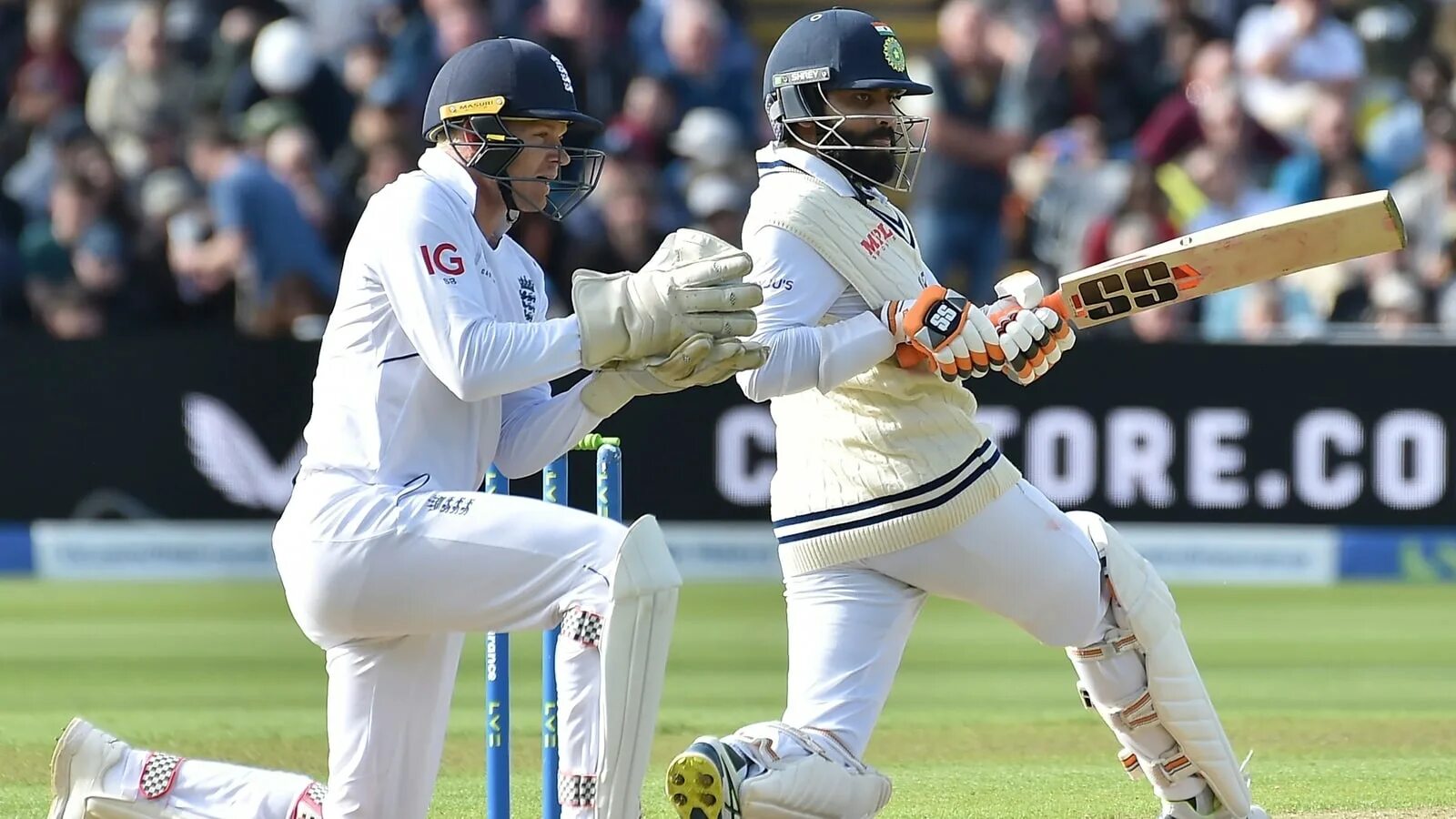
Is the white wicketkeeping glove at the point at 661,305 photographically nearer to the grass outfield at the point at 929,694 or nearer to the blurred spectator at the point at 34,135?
the grass outfield at the point at 929,694

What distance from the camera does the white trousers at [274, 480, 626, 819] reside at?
354cm

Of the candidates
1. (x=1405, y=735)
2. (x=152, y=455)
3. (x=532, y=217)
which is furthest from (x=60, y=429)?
(x=1405, y=735)

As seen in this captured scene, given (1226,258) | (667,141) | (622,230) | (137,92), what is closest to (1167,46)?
(667,141)

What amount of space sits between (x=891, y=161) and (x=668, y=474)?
5.01m

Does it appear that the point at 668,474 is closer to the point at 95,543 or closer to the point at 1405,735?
the point at 95,543

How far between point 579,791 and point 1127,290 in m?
1.65

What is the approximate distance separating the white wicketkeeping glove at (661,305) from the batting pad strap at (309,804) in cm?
99

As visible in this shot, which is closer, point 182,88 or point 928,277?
point 928,277

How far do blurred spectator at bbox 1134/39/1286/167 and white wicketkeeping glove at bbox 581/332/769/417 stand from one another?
7819 millimetres

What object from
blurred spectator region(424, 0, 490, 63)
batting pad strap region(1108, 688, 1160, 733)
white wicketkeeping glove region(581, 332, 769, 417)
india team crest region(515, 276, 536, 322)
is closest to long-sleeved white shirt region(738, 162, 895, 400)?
white wicketkeeping glove region(581, 332, 769, 417)

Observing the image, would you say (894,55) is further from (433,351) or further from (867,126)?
(433,351)

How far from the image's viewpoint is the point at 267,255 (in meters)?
10.5

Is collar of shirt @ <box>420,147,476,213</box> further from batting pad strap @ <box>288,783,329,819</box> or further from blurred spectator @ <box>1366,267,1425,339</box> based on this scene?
blurred spectator @ <box>1366,267,1425,339</box>

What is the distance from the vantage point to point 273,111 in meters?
11.1
